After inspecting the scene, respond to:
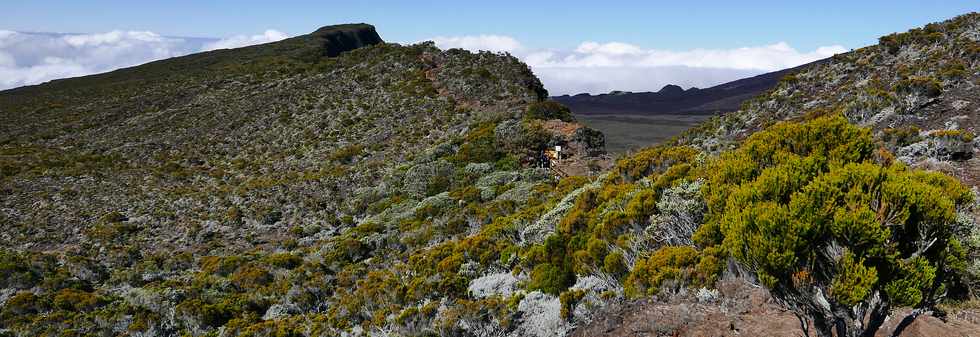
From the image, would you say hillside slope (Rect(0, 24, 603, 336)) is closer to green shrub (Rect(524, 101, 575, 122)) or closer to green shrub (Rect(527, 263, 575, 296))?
green shrub (Rect(524, 101, 575, 122))

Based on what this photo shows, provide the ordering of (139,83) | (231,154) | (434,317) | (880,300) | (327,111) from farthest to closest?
(139,83)
(327,111)
(231,154)
(434,317)
(880,300)

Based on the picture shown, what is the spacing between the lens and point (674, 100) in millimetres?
136250

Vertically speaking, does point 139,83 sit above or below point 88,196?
above

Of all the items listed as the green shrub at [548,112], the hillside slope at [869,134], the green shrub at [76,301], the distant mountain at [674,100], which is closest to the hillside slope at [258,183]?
the green shrub at [76,301]

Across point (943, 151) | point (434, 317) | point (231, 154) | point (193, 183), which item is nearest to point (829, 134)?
point (943, 151)

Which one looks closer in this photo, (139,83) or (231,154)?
(231,154)

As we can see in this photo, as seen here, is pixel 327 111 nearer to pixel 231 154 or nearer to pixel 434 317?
pixel 231 154

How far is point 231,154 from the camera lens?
3959 centimetres

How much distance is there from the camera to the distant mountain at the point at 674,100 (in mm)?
114875

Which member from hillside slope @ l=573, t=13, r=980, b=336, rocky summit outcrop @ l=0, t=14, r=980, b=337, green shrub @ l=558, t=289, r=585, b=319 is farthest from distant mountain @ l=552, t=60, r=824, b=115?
green shrub @ l=558, t=289, r=585, b=319

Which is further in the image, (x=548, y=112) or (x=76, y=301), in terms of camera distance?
(x=548, y=112)

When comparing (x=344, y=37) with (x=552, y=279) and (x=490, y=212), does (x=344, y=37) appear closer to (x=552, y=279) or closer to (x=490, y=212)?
(x=490, y=212)

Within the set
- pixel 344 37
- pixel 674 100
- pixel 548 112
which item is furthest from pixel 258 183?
pixel 674 100

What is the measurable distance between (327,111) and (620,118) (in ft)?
216
